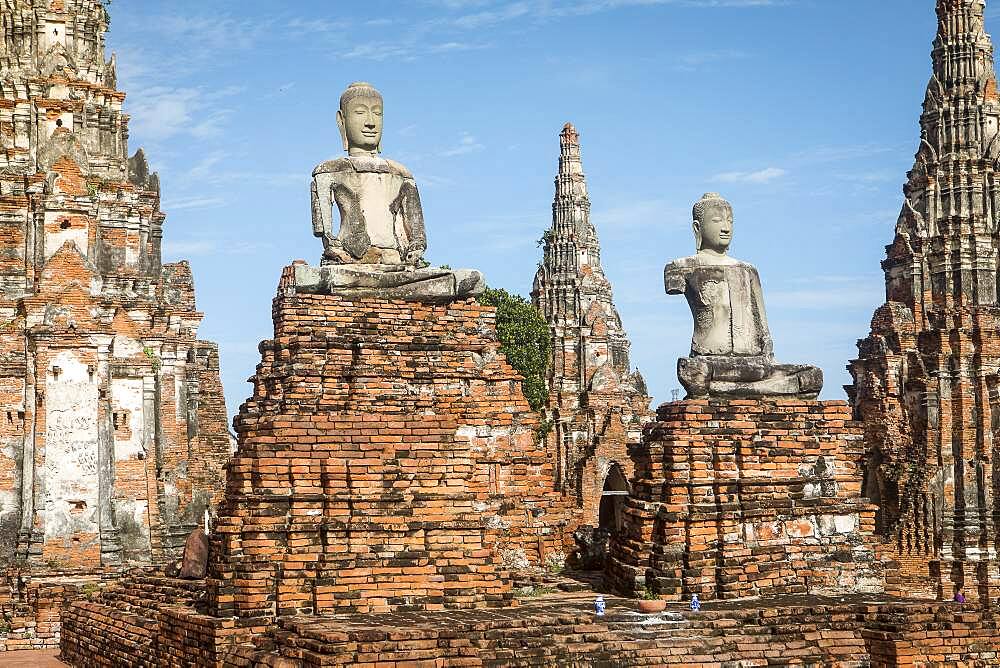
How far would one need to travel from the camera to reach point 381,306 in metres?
11.9

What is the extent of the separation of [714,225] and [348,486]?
4.06 metres

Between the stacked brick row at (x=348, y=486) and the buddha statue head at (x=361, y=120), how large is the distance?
5.15 feet

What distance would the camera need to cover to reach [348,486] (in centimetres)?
1052

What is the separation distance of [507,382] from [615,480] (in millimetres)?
4009

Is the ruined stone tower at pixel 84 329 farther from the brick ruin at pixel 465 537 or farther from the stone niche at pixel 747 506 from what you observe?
the stone niche at pixel 747 506

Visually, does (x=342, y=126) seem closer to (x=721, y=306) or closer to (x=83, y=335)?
(x=721, y=306)

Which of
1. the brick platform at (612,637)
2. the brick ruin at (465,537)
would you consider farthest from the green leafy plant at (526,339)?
the brick platform at (612,637)

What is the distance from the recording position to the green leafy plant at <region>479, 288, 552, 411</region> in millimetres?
47375

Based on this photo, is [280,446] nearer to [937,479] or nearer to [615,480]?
[615,480]

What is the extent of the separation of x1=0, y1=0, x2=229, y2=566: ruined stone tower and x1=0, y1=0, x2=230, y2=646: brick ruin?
0.9 inches

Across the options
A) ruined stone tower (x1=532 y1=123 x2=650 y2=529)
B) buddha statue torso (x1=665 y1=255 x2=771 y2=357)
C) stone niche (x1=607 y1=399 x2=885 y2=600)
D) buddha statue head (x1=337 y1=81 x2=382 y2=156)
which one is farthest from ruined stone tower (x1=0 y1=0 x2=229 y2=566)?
ruined stone tower (x1=532 y1=123 x2=650 y2=529)

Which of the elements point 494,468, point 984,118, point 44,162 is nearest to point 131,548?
point 44,162

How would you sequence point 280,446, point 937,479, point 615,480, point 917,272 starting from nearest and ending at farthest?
1. point 280,446
2. point 615,480
3. point 937,479
4. point 917,272

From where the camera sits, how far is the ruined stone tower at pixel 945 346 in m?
27.6
